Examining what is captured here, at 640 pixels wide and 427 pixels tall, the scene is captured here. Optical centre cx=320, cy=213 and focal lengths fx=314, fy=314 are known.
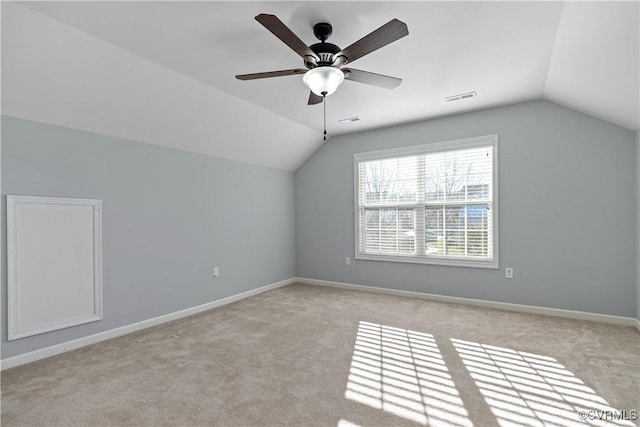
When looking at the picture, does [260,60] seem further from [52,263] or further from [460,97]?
[52,263]

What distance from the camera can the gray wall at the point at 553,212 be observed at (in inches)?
132

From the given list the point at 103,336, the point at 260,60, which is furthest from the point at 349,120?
the point at 103,336

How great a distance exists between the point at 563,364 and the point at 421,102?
9.53 feet

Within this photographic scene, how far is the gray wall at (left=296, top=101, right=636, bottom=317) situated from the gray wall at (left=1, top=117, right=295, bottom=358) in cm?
233

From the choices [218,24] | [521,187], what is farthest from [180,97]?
[521,187]

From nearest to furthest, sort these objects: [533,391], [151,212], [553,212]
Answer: [533,391] → [151,212] → [553,212]

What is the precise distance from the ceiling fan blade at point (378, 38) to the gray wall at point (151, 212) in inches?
101

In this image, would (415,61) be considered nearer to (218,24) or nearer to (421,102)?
(421,102)

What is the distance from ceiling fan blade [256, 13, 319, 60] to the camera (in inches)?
66.2

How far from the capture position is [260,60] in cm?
268

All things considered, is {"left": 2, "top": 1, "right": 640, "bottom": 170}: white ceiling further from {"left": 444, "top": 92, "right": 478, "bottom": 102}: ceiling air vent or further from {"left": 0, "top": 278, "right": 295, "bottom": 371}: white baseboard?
Answer: {"left": 0, "top": 278, "right": 295, "bottom": 371}: white baseboard

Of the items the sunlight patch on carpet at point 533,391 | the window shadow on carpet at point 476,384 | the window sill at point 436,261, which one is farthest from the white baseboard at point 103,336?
the sunlight patch on carpet at point 533,391

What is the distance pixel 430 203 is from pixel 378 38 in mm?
2991

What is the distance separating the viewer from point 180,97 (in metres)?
3.15
